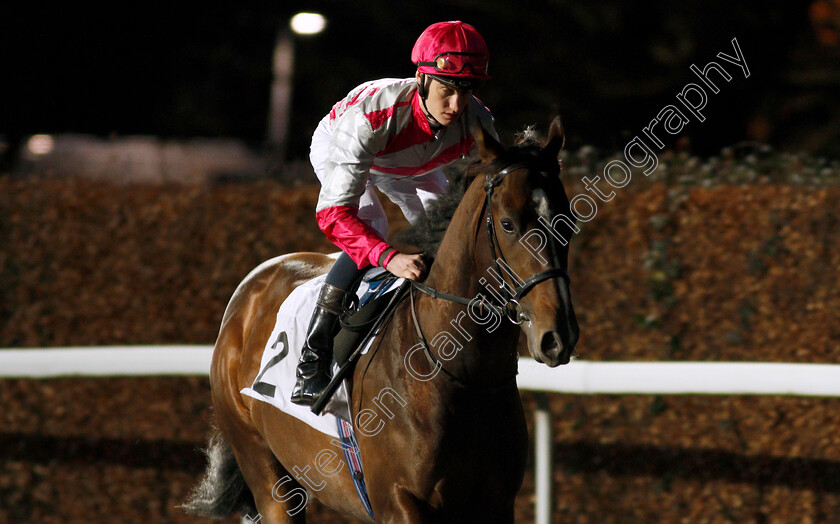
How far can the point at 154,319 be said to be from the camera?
16.4 feet

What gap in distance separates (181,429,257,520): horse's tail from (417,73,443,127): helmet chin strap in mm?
1911

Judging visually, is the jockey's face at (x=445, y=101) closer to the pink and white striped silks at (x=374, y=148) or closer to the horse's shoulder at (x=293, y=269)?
the pink and white striped silks at (x=374, y=148)

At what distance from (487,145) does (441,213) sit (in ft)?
1.35

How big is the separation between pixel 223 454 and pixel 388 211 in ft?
4.72

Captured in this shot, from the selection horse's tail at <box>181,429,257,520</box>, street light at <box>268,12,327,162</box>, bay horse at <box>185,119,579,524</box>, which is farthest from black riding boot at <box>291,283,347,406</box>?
street light at <box>268,12,327,162</box>

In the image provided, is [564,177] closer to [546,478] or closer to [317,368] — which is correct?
[546,478]

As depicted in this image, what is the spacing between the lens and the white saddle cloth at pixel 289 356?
3260 mm

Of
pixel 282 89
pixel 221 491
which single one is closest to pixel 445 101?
pixel 221 491

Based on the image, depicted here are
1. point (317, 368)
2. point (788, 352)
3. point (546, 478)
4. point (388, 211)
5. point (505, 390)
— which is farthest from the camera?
point (388, 211)

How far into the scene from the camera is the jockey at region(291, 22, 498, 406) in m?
2.89

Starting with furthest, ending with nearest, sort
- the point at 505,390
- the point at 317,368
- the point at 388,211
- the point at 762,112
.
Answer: the point at 762,112, the point at 388,211, the point at 317,368, the point at 505,390

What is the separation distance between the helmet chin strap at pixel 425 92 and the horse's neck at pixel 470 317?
0.38 m

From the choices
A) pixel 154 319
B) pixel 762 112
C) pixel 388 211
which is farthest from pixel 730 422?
pixel 762 112

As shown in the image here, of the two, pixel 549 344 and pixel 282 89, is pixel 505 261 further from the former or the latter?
pixel 282 89
